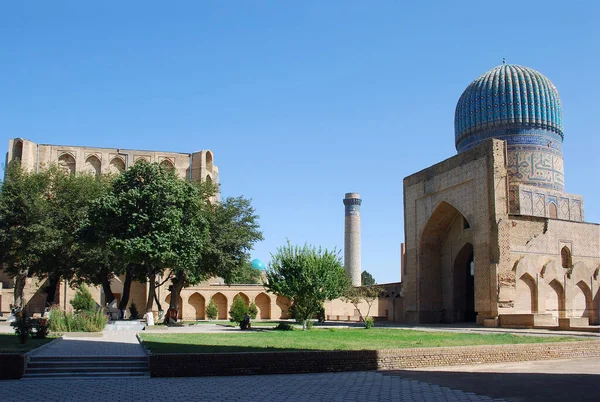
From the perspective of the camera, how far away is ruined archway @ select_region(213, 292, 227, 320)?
43531 millimetres

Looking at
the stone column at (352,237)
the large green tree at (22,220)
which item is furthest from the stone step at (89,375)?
the stone column at (352,237)

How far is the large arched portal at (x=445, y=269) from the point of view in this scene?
30.8 metres

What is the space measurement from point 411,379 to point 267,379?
229cm

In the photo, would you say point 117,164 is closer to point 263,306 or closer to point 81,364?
point 263,306

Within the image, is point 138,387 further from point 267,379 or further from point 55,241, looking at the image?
point 55,241

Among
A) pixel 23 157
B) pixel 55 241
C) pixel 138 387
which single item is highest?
pixel 23 157

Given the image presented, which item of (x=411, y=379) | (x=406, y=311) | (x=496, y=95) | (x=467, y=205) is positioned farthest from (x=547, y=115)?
(x=411, y=379)

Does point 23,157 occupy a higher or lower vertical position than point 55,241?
higher

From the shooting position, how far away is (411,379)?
9898 mm

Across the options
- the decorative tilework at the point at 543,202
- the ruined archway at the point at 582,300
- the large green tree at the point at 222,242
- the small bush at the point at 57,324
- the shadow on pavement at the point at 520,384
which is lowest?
the shadow on pavement at the point at 520,384

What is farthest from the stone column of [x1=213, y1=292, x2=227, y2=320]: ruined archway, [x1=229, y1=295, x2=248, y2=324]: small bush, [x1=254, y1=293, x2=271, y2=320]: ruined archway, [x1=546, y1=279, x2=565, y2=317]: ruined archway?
[x1=546, y1=279, x2=565, y2=317]: ruined archway

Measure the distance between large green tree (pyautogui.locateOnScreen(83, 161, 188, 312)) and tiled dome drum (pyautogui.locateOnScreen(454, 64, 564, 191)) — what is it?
19576mm

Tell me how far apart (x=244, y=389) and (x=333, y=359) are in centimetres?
254

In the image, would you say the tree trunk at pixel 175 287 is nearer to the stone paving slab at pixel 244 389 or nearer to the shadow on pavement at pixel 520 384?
the stone paving slab at pixel 244 389
